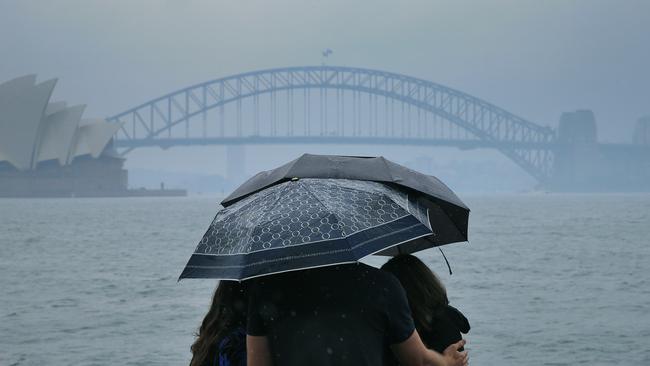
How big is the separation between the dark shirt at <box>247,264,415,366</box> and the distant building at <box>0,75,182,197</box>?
55.7 m

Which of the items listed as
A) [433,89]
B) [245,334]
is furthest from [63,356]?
[433,89]

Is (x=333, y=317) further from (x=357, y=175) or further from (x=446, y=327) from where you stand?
(x=357, y=175)

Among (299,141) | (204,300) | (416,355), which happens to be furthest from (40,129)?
(416,355)

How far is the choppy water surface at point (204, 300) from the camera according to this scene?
828cm

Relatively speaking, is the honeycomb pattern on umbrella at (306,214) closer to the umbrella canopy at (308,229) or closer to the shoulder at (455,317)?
the umbrella canopy at (308,229)

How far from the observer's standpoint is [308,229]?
1920 millimetres

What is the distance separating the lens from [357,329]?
72.1 inches

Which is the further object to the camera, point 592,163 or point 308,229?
point 592,163

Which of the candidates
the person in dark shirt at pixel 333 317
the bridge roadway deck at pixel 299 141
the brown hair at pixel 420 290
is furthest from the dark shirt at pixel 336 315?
the bridge roadway deck at pixel 299 141

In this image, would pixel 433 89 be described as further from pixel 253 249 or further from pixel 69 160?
pixel 253 249

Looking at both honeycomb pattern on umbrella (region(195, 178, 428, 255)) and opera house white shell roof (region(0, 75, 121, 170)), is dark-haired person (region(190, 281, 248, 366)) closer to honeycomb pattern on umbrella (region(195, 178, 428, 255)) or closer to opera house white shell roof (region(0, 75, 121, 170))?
honeycomb pattern on umbrella (region(195, 178, 428, 255))

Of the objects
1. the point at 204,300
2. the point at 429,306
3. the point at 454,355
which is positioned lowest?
the point at 204,300

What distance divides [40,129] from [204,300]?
2070 inches

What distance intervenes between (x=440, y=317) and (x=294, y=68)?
270 feet
